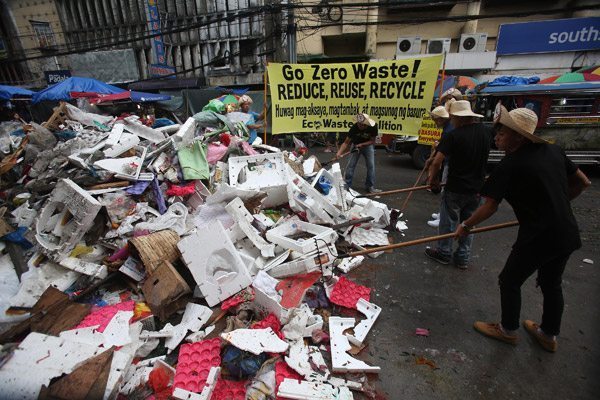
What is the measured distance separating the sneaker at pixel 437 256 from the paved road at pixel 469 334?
0.07 m

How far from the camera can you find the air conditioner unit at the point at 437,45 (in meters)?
14.0

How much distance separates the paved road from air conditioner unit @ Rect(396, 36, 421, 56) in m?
13.0

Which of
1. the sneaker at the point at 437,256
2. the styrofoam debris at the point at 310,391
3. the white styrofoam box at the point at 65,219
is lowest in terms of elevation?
the sneaker at the point at 437,256

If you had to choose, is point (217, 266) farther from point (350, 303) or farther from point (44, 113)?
point (44, 113)

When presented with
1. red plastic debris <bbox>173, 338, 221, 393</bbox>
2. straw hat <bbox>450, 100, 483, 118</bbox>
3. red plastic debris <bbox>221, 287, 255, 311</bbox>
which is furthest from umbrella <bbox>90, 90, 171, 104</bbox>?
straw hat <bbox>450, 100, 483, 118</bbox>

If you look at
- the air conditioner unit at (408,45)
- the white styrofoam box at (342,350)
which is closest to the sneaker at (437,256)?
the white styrofoam box at (342,350)

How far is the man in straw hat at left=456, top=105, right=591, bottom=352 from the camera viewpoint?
2039 mm

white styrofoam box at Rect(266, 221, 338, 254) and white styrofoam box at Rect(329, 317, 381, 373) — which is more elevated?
white styrofoam box at Rect(266, 221, 338, 254)

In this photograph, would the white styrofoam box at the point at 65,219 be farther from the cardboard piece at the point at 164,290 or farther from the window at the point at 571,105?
the window at the point at 571,105

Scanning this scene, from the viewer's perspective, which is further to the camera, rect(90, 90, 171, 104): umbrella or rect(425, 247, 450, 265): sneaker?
rect(90, 90, 171, 104): umbrella

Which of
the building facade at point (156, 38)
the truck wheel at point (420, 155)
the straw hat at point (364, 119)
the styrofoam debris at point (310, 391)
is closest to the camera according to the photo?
the styrofoam debris at point (310, 391)

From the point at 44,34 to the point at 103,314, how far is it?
71.8 ft

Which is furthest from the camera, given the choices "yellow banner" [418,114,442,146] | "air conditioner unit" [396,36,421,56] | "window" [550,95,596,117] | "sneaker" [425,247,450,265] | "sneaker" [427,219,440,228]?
"air conditioner unit" [396,36,421,56]

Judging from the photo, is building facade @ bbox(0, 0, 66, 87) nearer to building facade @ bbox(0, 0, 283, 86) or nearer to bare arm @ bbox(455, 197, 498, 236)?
building facade @ bbox(0, 0, 283, 86)
